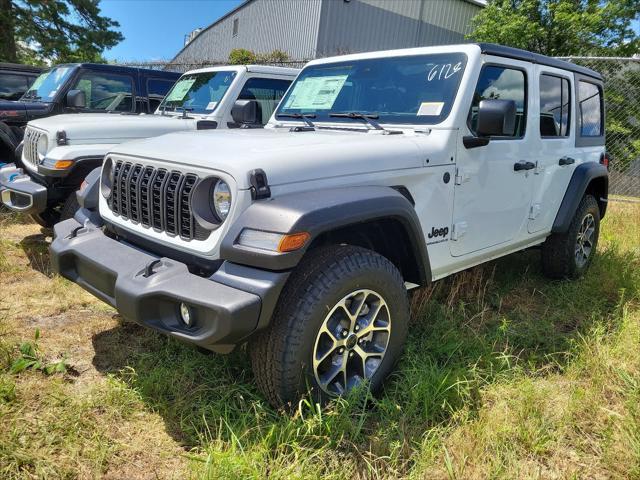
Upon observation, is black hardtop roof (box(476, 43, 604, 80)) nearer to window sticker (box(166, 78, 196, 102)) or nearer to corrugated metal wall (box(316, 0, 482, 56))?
window sticker (box(166, 78, 196, 102))

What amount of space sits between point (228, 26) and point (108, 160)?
23.1m

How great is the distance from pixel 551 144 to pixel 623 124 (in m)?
7.81

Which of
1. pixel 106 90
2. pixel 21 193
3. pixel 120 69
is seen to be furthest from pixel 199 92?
pixel 21 193

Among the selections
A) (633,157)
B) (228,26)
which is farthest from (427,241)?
(228,26)

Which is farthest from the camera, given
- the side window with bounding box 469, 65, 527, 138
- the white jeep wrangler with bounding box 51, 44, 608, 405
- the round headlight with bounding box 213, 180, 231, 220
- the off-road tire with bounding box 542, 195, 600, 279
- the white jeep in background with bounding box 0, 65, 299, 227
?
the white jeep in background with bounding box 0, 65, 299, 227

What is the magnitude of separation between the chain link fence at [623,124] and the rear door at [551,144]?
666cm

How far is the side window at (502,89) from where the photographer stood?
10.1 feet

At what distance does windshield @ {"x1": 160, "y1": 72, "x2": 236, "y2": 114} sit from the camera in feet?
19.2

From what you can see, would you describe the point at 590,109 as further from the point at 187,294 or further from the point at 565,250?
the point at 187,294

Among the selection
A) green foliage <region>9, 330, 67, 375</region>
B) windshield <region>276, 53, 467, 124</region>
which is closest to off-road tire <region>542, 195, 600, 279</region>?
windshield <region>276, 53, 467, 124</region>

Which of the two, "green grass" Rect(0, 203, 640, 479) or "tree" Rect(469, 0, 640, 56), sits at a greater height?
"tree" Rect(469, 0, 640, 56)

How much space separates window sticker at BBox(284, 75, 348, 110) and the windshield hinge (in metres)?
1.49

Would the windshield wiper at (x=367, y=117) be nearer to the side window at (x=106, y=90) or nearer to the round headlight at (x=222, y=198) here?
the round headlight at (x=222, y=198)

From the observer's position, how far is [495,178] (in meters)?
3.29
